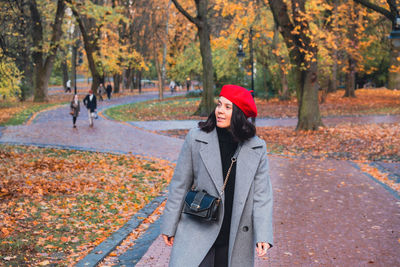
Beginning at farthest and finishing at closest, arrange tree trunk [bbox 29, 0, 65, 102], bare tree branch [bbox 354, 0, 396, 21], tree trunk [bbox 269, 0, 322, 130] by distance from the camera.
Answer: tree trunk [bbox 29, 0, 65, 102] < tree trunk [bbox 269, 0, 322, 130] < bare tree branch [bbox 354, 0, 396, 21]

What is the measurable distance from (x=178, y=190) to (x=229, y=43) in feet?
106

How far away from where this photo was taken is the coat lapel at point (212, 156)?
11.2ft

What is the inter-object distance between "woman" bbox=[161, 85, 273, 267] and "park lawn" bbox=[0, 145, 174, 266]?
289 centimetres

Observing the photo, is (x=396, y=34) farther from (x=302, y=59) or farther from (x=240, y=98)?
(x=240, y=98)

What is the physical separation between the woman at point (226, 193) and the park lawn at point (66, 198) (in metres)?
2.89

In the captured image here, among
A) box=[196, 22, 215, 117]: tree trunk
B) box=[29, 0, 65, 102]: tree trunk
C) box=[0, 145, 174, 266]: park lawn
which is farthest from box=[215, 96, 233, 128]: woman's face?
box=[29, 0, 65, 102]: tree trunk

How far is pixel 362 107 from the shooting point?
33250 millimetres

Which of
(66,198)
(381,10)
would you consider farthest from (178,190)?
(381,10)

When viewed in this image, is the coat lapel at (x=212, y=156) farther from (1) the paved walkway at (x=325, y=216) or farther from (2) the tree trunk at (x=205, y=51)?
(2) the tree trunk at (x=205, y=51)

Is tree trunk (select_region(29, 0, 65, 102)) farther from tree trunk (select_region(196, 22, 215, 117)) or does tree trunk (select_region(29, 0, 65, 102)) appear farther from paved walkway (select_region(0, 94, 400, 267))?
paved walkway (select_region(0, 94, 400, 267))

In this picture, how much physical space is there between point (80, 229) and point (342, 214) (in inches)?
152

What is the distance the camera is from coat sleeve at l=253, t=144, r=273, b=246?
11.2 ft

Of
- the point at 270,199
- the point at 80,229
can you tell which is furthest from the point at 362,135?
the point at 270,199

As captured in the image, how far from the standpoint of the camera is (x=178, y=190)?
3.51 metres
